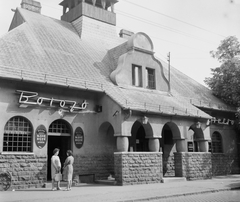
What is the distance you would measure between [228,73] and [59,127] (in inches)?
617

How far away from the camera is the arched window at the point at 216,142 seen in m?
26.2

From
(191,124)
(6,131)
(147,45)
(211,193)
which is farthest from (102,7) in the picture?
(211,193)

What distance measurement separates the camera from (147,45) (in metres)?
23.4

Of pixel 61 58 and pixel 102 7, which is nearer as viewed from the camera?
pixel 61 58

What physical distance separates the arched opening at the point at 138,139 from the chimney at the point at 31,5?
44.0 feet

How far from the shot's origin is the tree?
85.4ft

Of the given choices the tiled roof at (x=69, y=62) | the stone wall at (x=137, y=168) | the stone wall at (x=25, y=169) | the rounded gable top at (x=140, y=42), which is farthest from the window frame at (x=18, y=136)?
the rounded gable top at (x=140, y=42)

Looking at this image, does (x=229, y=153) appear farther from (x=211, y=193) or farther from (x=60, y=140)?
(x=60, y=140)

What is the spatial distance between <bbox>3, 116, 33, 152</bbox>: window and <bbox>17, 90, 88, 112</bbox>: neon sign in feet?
3.43

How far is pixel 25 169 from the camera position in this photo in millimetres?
16234

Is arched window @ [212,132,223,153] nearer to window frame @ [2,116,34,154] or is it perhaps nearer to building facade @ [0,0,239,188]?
building facade @ [0,0,239,188]

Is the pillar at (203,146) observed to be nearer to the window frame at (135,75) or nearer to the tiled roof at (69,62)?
the tiled roof at (69,62)

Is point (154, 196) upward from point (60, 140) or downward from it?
downward

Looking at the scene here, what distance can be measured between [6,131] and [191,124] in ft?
39.4
